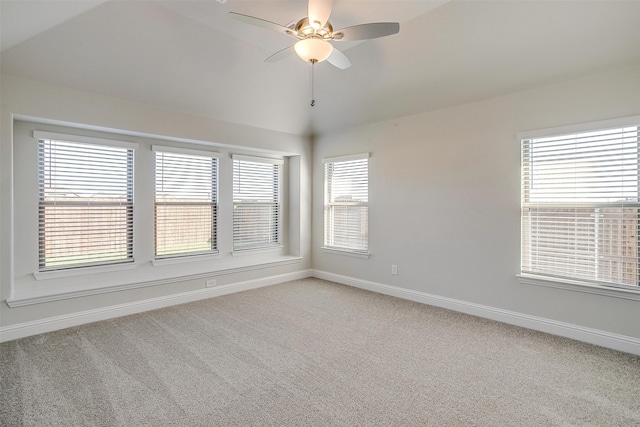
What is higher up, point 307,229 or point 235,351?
point 307,229

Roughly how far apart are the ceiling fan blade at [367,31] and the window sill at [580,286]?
286 cm

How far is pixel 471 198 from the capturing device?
12.6ft

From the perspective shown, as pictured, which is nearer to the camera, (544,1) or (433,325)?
(544,1)

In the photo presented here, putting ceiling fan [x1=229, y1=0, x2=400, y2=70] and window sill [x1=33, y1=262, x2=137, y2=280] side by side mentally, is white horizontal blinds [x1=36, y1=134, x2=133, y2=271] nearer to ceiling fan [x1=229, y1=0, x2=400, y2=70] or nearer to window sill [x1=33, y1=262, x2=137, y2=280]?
window sill [x1=33, y1=262, x2=137, y2=280]

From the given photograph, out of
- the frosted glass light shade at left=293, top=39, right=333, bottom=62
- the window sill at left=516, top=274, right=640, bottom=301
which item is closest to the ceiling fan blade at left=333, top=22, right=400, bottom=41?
the frosted glass light shade at left=293, top=39, right=333, bottom=62

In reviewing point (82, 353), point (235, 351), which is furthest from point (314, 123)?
point (82, 353)

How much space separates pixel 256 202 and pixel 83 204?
2.40 meters

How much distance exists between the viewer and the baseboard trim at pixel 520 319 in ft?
9.51

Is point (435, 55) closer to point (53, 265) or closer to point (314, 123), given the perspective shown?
point (314, 123)

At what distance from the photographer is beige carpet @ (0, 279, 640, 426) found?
2020 mm

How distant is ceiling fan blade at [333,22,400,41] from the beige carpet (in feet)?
8.52

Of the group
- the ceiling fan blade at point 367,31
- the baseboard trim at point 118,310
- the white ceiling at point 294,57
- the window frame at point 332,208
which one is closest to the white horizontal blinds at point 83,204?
the baseboard trim at point 118,310

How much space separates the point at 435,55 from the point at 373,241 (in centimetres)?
262

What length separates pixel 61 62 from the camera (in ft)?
9.95
